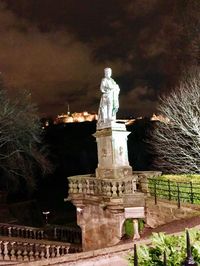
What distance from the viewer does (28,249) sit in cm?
1614

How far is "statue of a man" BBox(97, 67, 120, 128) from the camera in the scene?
17.7 meters

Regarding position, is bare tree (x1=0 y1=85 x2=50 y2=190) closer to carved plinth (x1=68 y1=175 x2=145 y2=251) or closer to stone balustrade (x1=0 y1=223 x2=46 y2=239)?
stone balustrade (x1=0 y1=223 x2=46 y2=239)

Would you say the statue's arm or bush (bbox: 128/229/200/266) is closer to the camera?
bush (bbox: 128/229/200/266)

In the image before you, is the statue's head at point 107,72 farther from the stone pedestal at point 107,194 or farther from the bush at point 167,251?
the bush at point 167,251

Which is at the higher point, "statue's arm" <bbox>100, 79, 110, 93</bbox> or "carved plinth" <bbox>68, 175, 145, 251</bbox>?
"statue's arm" <bbox>100, 79, 110, 93</bbox>

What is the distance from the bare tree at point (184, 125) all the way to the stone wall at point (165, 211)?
526 centimetres

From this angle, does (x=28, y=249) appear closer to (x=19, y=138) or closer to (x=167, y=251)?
(x=19, y=138)

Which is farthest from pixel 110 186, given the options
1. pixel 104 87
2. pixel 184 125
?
pixel 184 125

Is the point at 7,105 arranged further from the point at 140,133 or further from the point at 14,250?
the point at 140,133

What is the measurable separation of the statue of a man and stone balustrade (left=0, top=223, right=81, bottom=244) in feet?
22.7

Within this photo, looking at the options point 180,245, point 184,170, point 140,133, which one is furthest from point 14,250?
point 140,133

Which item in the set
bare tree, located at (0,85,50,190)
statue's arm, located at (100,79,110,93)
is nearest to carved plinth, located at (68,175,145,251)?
statue's arm, located at (100,79,110,93)

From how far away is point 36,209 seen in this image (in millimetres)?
34531

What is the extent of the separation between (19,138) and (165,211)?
42.6ft
